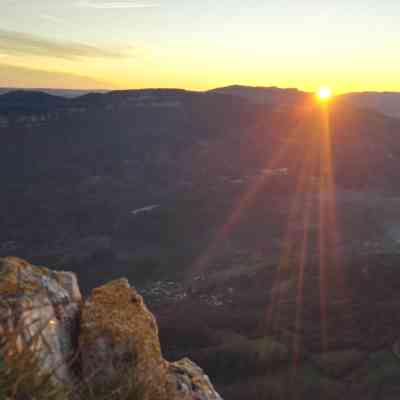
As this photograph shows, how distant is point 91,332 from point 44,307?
803 mm

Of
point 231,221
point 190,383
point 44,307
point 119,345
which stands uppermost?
point 44,307

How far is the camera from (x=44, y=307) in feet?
21.5

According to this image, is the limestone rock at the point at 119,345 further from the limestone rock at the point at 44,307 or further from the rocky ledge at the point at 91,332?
the limestone rock at the point at 44,307

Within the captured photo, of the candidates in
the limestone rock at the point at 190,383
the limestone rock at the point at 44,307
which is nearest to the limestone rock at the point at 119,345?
the limestone rock at the point at 44,307

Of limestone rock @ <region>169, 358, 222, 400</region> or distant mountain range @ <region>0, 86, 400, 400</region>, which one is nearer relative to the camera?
limestone rock @ <region>169, 358, 222, 400</region>

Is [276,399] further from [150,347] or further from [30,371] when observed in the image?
[30,371]

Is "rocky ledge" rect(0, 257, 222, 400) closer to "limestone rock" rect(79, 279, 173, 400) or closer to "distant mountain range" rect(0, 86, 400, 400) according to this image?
"limestone rock" rect(79, 279, 173, 400)

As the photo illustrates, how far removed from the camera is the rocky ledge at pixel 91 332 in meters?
5.77

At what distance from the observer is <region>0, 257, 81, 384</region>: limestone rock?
561 centimetres

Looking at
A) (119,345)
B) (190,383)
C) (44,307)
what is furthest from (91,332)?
(190,383)

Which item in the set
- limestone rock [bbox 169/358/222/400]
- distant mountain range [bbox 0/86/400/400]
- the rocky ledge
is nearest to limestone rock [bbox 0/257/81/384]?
the rocky ledge

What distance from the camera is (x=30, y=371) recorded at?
3.39 meters

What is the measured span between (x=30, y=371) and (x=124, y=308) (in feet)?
14.1

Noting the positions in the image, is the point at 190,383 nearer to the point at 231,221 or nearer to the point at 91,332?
the point at 91,332
